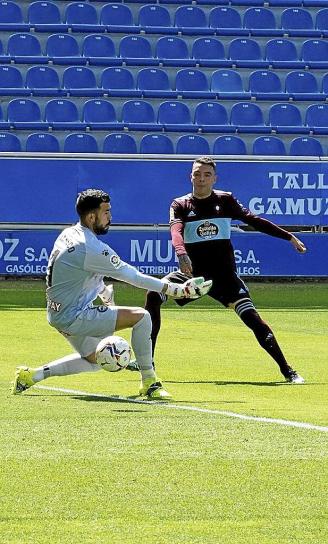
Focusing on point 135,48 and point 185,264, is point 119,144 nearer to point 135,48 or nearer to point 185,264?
point 135,48

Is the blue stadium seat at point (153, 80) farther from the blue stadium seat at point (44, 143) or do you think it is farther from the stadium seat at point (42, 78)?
the blue stadium seat at point (44, 143)

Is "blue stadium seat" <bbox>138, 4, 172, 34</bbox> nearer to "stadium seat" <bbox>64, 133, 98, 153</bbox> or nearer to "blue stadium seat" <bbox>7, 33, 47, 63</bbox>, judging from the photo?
"blue stadium seat" <bbox>7, 33, 47, 63</bbox>

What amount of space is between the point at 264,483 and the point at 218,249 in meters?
6.31

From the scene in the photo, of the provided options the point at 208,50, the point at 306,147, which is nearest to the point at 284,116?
the point at 306,147

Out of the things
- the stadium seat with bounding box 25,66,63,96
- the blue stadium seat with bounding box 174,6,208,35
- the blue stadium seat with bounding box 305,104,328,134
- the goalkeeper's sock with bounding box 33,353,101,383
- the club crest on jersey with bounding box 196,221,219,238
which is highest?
the blue stadium seat with bounding box 174,6,208,35

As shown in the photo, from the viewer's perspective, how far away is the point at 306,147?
87.8 ft

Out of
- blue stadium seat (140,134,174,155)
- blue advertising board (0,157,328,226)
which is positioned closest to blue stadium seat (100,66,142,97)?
blue stadium seat (140,134,174,155)

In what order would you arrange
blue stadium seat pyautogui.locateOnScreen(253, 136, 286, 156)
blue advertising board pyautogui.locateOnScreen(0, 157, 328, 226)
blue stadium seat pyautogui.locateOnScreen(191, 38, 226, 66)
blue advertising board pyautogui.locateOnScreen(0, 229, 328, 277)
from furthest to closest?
blue stadium seat pyautogui.locateOnScreen(191, 38, 226, 66) < blue stadium seat pyautogui.locateOnScreen(253, 136, 286, 156) < blue advertising board pyautogui.locateOnScreen(0, 157, 328, 226) < blue advertising board pyautogui.locateOnScreen(0, 229, 328, 277)

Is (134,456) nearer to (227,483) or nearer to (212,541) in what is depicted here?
(227,483)

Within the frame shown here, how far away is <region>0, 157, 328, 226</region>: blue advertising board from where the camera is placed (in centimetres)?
2395

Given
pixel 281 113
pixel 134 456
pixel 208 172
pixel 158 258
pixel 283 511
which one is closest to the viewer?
pixel 283 511

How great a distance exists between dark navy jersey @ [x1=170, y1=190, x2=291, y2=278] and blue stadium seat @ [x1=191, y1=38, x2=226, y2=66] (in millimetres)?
16786

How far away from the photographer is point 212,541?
5.26m

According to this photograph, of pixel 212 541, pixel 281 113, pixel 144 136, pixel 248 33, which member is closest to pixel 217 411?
pixel 212 541
